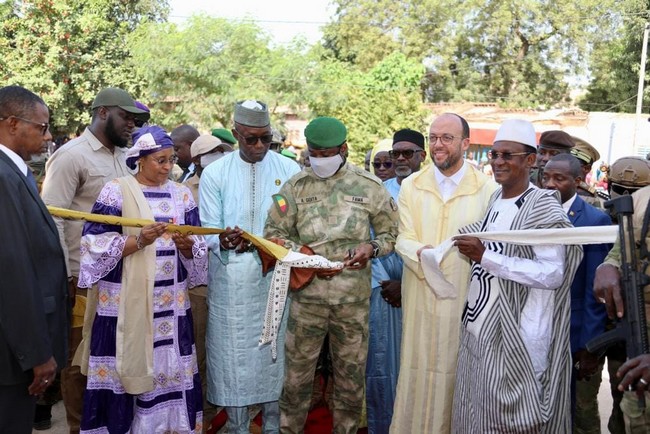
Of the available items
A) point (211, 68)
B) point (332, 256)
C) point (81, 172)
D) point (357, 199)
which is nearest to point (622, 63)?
point (211, 68)

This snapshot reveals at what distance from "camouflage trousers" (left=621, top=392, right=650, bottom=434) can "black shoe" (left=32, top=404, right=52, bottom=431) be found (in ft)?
15.0

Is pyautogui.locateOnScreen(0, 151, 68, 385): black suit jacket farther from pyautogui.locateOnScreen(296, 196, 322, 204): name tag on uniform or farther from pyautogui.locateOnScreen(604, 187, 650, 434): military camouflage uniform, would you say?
pyautogui.locateOnScreen(604, 187, 650, 434): military camouflage uniform

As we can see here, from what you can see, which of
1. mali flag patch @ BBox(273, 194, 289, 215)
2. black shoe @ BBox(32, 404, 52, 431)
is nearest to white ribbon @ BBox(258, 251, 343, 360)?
mali flag patch @ BBox(273, 194, 289, 215)

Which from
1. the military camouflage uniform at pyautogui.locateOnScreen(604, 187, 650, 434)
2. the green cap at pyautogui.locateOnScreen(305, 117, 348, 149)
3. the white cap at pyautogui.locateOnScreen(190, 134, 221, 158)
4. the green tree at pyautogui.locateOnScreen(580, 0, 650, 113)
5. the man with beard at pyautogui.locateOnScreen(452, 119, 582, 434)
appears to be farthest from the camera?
the green tree at pyautogui.locateOnScreen(580, 0, 650, 113)

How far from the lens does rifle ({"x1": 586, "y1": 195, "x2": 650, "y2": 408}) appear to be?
312 cm

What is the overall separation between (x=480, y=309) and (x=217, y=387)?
2.21 m

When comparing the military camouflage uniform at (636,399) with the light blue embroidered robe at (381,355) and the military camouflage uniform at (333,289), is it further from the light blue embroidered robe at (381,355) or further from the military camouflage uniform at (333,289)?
the light blue embroidered robe at (381,355)

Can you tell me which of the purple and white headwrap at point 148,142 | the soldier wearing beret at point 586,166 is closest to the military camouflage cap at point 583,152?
the soldier wearing beret at point 586,166

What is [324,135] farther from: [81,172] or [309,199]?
[81,172]

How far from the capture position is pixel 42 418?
5.58 m

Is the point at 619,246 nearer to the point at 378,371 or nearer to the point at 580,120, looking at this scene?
the point at 378,371

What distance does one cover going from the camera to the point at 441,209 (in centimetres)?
453

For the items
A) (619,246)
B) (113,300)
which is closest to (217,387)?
(113,300)

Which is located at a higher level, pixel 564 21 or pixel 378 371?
pixel 564 21
